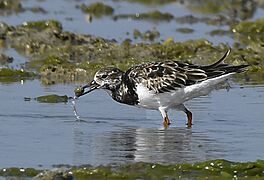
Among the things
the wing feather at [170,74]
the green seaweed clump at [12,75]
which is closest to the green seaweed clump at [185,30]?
the green seaweed clump at [12,75]

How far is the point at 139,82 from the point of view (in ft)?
37.3

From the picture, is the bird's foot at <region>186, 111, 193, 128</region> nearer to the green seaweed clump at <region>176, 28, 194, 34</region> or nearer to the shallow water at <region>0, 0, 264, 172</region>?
the shallow water at <region>0, 0, 264, 172</region>

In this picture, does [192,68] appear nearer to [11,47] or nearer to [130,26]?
[11,47]

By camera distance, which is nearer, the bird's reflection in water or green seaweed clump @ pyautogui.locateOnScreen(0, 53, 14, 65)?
the bird's reflection in water

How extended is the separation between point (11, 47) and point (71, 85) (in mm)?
3217

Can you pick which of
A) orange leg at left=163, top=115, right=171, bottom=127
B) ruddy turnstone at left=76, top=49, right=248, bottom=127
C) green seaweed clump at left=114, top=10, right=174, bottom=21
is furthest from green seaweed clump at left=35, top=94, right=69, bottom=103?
green seaweed clump at left=114, top=10, right=174, bottom=21

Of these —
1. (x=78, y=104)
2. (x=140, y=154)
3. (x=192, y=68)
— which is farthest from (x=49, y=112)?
(x=140, y=154)

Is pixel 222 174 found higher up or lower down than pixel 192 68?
lower down

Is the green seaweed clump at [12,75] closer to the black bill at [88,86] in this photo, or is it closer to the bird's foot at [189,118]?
the black bill at [88,86]

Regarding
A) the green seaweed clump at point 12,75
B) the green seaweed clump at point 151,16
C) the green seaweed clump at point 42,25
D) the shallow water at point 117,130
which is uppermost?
the green seaweed clump at point 151,16

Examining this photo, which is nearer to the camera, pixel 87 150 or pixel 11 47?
pixel 87 150

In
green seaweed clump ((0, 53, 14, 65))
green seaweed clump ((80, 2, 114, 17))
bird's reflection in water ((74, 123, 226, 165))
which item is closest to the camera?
bird's reflection in water ((74, 123, 226, 165))

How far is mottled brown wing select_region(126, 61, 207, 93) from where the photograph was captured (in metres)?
11.3

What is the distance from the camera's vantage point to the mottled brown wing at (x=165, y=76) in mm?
11297
